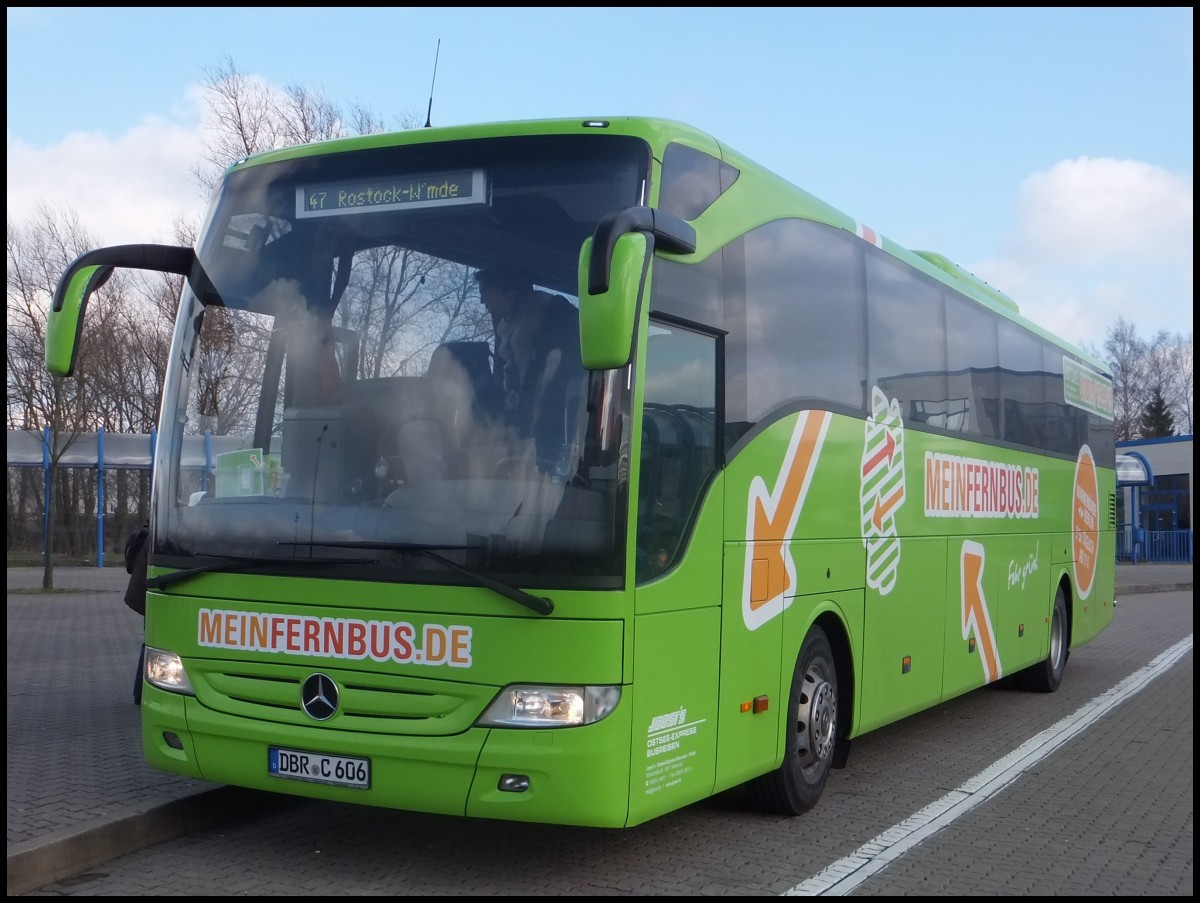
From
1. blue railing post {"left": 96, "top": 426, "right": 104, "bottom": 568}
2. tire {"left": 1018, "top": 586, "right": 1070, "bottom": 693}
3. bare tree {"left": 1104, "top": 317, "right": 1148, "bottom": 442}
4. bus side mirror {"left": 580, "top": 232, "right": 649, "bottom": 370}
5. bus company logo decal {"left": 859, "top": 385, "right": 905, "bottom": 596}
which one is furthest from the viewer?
bare tree {"left": 1104, "top": 317, "right": 1148, "bottom": 442}

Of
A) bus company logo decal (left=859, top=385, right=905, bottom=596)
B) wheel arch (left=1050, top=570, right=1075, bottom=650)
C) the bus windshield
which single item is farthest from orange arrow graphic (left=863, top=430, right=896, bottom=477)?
wheel arch (left=1050, top=570, right=1075, bottom=650)

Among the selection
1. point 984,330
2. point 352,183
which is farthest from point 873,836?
point 984,330

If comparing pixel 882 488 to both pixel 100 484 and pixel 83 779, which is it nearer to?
pixel 83 779

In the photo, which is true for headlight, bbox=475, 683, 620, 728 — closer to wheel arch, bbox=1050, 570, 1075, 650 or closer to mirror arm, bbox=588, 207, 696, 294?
mirror arm, bbox=588, 207, 696, 294

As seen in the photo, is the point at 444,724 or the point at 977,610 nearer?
the point at 444,724

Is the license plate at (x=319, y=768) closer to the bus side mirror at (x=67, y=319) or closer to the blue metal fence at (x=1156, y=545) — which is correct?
the bus side mirror at (x=67, y=319)

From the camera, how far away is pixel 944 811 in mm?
7516

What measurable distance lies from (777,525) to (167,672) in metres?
3.19

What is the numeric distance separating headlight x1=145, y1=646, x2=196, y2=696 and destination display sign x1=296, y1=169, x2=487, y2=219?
2.22 meters

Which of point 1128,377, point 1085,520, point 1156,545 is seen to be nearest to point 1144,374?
point 1128,377

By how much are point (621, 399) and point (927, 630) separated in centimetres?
469

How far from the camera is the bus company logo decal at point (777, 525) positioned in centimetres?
671

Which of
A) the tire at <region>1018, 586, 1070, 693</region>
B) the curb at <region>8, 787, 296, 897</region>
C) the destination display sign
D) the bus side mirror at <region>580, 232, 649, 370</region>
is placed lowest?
the curb at <region>8, 787, 296, 897</region>

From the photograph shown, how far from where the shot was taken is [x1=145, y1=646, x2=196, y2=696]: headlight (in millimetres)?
6223
